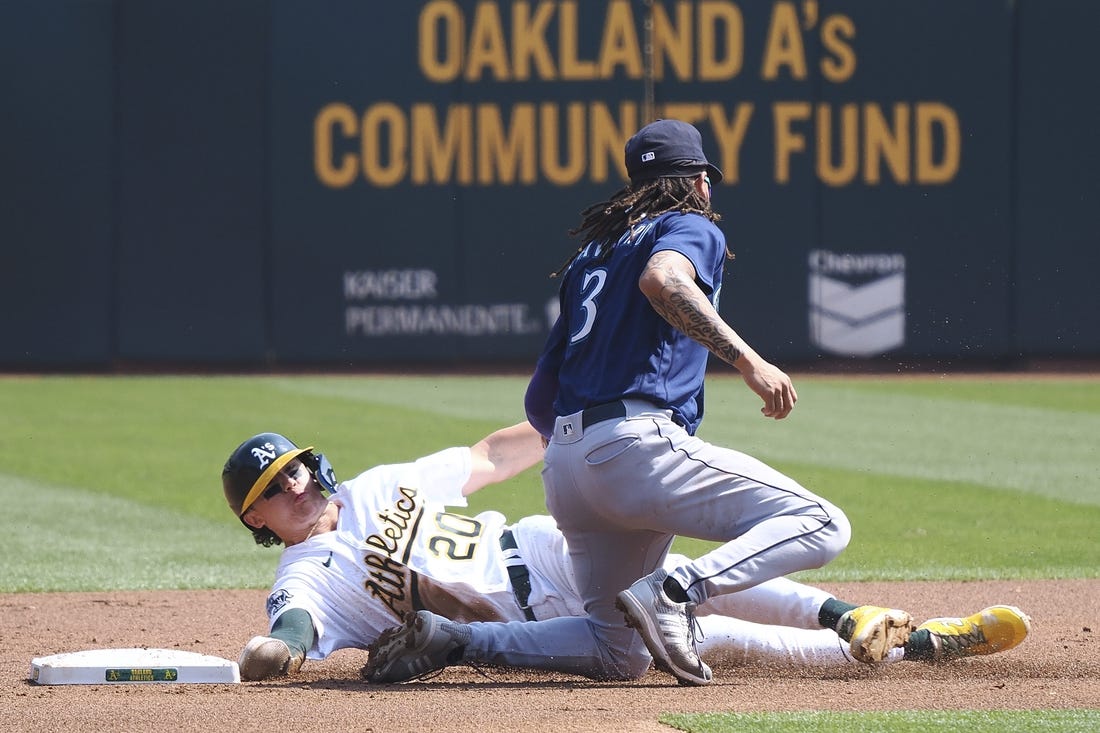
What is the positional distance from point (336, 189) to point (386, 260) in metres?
0.88

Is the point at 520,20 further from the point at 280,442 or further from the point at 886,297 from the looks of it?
the point at 280,442

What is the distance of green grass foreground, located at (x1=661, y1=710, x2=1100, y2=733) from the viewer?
12.1 feet

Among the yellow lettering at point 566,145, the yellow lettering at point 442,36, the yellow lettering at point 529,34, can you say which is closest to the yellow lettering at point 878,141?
the yellow lettering at point 566,145

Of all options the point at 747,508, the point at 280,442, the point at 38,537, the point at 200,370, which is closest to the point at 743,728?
the point at 747,508

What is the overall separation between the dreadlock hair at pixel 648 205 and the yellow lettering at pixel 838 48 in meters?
12.2

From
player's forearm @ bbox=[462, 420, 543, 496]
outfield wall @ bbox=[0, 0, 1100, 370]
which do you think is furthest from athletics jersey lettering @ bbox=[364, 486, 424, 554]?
outfield wall @ bbox=[0, 0, 1100, 370]

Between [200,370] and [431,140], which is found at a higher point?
[431,140]

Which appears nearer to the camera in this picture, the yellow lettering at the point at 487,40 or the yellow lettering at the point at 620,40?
the yellow lettering at the point at 620,40

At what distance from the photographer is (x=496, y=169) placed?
16484 mm

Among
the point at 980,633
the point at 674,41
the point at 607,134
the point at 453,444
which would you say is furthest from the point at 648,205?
the point at 674,41

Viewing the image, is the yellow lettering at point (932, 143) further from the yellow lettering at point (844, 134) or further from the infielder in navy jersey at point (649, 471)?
the infielder in navy jersey at point (649, 471)

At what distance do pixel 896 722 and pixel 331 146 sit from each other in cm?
1340

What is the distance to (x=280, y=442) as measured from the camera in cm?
484

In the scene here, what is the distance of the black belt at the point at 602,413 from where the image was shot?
4.24 m
